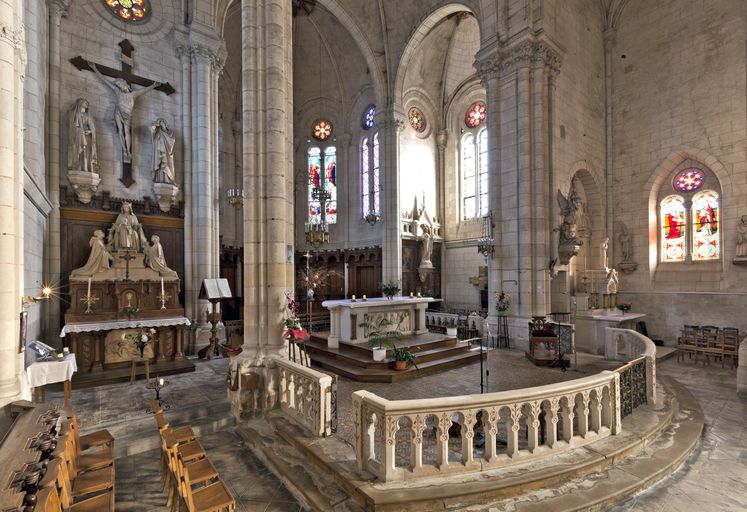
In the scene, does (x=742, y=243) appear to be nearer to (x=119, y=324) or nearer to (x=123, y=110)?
(x=119, y=324)

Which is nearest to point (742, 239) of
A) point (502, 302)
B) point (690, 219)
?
point (690, 219)

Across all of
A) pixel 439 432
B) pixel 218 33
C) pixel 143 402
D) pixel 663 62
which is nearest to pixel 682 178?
pixel 663 62

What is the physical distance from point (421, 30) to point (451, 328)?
13248 mm

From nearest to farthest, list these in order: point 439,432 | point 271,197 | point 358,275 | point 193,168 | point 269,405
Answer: point 439,432, point 269,405, point 271,197, point 193,168, point 358,275

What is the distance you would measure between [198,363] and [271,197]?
591cm

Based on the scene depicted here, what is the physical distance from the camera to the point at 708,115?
1293 centimetres

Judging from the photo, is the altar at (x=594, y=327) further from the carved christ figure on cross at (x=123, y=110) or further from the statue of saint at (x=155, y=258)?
the carved christ figure on cross at (x=123, y=110)

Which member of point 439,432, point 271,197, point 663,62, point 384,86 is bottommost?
point 439,432

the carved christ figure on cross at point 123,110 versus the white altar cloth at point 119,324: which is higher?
the carved christ figure on cross at point 123,110

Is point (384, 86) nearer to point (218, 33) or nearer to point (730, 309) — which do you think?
point (218, 33)

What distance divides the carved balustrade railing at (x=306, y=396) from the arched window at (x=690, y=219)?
14.4 meters

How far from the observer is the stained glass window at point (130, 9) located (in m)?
11.1

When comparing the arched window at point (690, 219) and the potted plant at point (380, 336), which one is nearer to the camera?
the potted plant at point (380, 336)

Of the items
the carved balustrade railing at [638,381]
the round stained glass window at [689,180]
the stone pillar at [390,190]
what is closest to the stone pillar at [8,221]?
the carved balustrade railing at [638,381]
